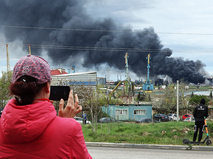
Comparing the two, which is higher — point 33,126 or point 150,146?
point 33,126

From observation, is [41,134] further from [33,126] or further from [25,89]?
[25,89]

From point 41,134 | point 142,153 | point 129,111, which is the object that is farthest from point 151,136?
point 129,111

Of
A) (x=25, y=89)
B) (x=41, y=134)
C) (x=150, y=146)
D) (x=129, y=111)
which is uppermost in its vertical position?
(x=25, y=89)

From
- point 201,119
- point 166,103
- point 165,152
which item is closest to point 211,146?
point 201,119

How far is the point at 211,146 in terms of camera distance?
30.3 ft

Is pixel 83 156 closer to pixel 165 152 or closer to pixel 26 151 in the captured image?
pixel 26 151

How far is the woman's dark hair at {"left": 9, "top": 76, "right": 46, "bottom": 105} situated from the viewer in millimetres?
1337

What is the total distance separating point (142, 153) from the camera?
28.5 feet

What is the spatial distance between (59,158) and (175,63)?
14968 cm

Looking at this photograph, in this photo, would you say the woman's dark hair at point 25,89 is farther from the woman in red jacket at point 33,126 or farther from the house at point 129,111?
the house at point 129,111

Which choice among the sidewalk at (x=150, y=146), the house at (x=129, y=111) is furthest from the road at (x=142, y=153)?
the house at (x=129, y=111)

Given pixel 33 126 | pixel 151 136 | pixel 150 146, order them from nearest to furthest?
1. pixel 33 126
2. pixel 150 146
3. pixel 151 136

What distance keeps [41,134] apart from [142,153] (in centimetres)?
795

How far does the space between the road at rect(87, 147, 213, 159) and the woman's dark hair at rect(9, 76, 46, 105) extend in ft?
22.9
